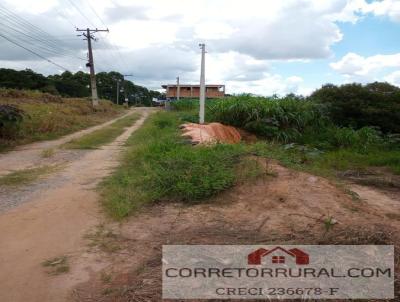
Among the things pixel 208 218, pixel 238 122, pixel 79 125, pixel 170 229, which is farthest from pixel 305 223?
pixel 79 125

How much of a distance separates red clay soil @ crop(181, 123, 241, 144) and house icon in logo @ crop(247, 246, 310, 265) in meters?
6.13

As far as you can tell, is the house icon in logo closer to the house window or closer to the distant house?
the house window

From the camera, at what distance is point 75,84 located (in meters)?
69.7

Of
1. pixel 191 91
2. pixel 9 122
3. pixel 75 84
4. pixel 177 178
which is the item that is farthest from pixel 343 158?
pixel 75 84

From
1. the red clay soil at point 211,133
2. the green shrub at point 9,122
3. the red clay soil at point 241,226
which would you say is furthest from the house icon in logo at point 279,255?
the green shrub at point 9,122

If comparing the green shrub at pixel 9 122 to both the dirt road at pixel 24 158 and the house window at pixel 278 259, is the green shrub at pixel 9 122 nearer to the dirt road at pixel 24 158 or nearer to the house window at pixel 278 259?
the dirt road at pixel 24 158

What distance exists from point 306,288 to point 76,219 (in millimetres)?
3216

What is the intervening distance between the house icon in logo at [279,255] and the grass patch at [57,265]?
171 centimetres

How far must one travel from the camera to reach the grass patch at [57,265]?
386cm

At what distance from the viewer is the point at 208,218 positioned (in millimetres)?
5273

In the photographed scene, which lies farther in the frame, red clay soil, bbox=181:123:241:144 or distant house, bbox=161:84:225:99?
distant house, bbox=161:84:225:99

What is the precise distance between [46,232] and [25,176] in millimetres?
3558

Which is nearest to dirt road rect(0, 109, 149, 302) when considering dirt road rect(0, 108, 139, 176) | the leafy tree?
dirt road rect(0, 108, 139, 176)

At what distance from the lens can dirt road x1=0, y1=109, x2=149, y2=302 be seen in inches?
142
